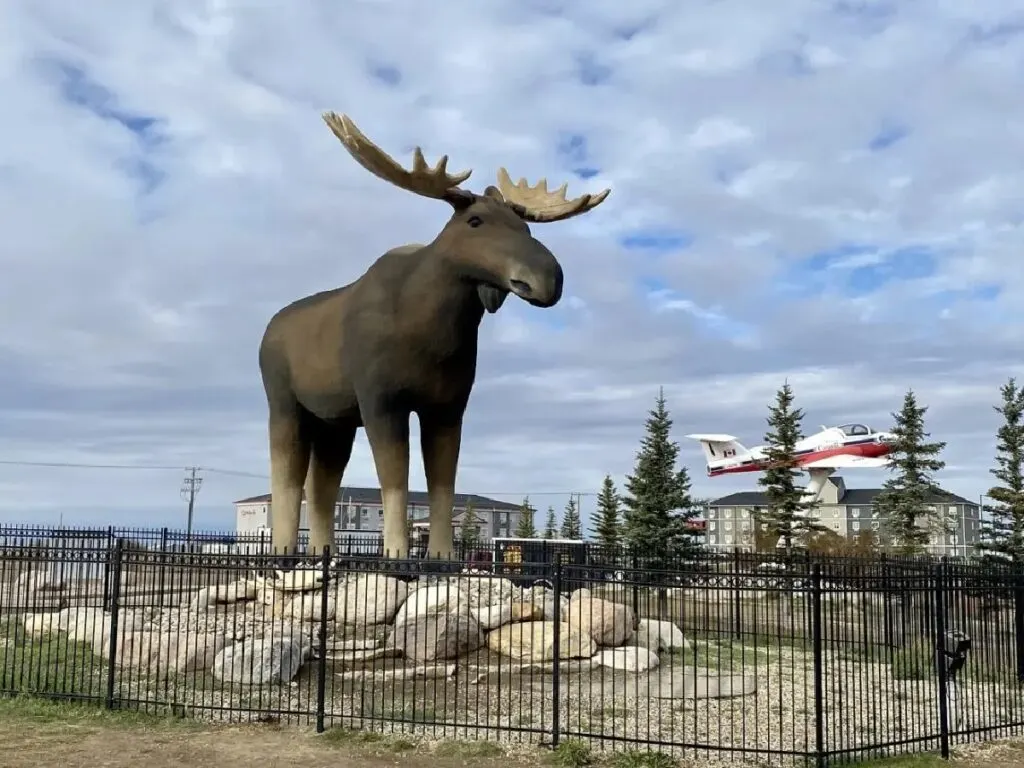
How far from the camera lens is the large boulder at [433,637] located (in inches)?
421

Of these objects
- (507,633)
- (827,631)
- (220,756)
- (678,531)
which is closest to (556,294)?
(507,633)

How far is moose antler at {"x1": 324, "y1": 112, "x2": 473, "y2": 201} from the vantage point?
11.4 metres

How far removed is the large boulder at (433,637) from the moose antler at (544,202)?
493 centimetres

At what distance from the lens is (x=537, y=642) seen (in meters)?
11.0

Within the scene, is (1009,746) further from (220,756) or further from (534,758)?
(220,756)

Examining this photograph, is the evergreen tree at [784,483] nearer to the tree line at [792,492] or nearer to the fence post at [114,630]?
the tree line at [792,492]

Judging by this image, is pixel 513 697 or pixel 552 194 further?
pixel 552 194

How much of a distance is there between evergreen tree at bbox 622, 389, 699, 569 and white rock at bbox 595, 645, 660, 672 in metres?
22.7

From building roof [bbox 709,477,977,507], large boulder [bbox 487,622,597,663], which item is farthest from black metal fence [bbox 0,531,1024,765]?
building roof [bbox 709,477,977,507]

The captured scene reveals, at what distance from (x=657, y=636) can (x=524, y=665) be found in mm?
2318

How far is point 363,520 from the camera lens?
84.1 m

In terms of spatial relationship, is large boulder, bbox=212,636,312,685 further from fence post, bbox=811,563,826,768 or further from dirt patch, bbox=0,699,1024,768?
fence post, bbox=811,563,826,768

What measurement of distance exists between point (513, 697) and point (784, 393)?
3240 cm

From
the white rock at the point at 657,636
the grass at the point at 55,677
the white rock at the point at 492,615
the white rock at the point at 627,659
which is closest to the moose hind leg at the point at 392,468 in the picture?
the white rock at the point at 492,615
